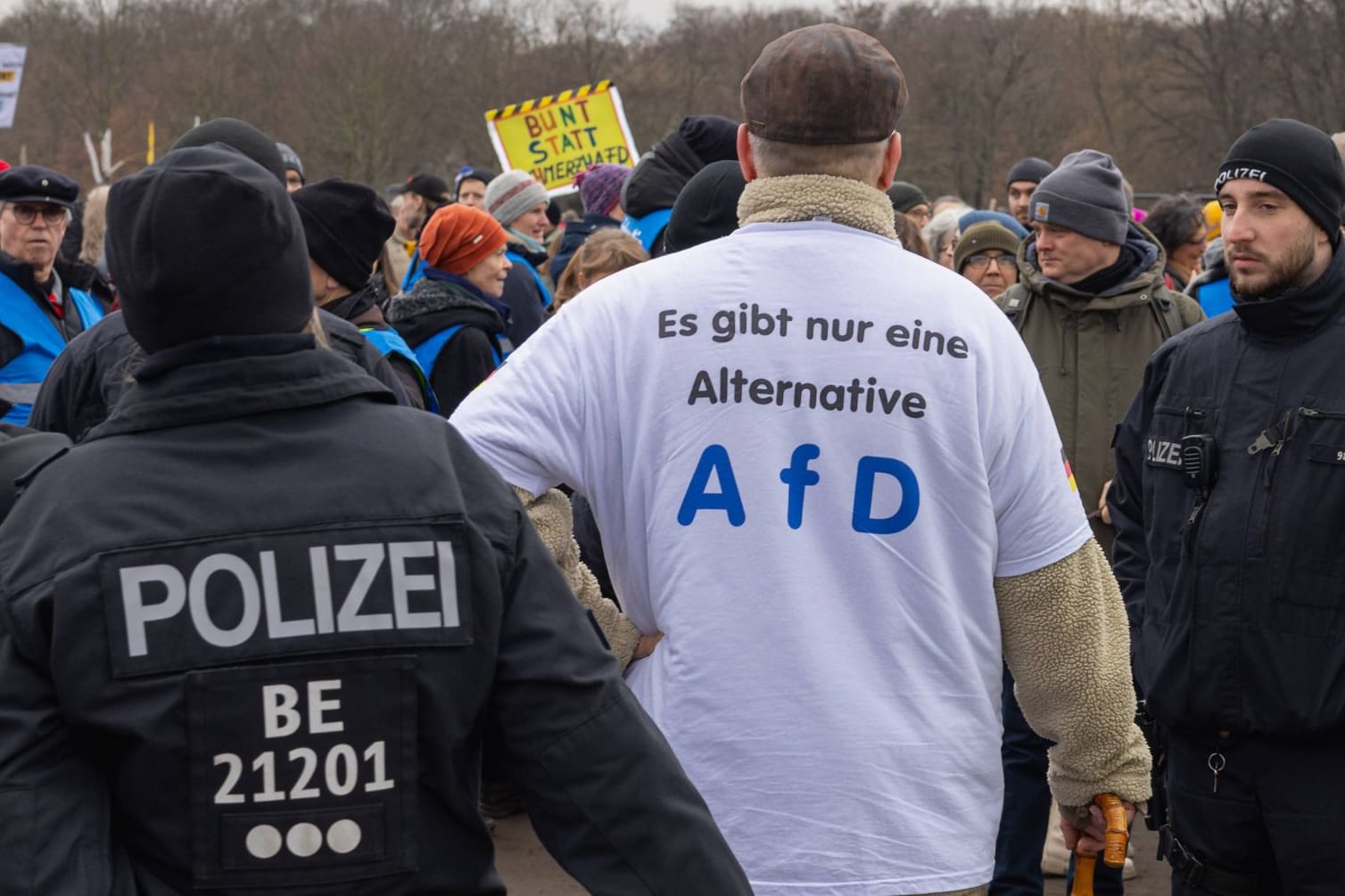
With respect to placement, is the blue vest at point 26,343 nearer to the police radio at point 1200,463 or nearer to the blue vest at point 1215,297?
the police radio at point 1200,463

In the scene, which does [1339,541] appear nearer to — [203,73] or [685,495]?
[685,495]

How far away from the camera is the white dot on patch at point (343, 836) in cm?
179

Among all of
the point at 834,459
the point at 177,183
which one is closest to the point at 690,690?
the point at 834,459

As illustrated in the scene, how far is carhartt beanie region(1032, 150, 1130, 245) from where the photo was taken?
16.9ft

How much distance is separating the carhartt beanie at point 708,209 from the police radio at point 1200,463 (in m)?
1.14

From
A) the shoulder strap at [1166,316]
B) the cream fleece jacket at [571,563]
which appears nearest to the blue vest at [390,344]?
the cream fleece jacket at [571,563]

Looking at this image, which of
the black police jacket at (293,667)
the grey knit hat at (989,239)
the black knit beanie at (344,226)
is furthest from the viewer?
the grey knit hat at (989,239)

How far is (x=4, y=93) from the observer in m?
19.1

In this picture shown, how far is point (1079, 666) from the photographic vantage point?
8.33ft

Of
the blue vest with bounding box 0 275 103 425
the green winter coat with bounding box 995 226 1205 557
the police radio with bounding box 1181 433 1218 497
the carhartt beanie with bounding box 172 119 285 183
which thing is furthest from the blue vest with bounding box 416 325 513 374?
the police radio with bounding box 1181 433 1218 497

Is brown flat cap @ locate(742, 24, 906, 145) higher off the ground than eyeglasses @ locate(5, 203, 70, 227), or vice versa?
brown flat cap @ locate(742, 24, 906, 145)

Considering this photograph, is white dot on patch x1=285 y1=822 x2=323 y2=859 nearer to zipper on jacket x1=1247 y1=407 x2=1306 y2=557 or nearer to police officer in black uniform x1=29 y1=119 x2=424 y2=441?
police officer in black uniform x1=29 y1=119 x2=424 y2=441

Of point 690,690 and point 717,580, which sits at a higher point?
point 717,580

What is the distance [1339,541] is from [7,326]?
4647 millimetres
